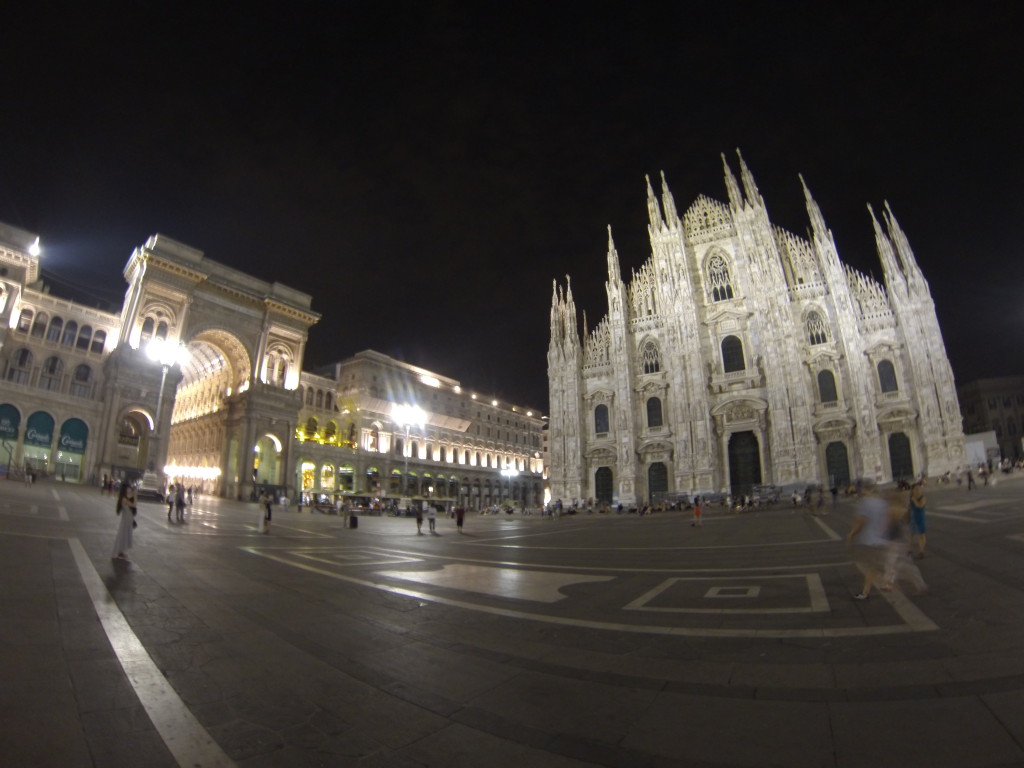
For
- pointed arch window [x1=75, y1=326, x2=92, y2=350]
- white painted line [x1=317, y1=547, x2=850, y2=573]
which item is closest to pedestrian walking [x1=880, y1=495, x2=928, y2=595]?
white painted line [x1=317, y1=547, x2=850, y2=573]

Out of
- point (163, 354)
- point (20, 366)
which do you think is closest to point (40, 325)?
point (20, 366)

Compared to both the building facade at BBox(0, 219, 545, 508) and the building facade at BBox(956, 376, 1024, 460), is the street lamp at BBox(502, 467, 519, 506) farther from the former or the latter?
the building facade at BBox(956, 376, 1024, 460)

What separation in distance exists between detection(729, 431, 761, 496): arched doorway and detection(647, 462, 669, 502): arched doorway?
477 centimetres

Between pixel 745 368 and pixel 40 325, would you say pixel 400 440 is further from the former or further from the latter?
pixel 745 368

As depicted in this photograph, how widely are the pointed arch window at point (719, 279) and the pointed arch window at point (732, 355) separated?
3919 mm

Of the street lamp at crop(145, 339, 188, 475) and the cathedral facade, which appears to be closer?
the cathedral facade

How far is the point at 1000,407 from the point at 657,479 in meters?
52.2

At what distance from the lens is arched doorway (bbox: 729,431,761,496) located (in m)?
36.6

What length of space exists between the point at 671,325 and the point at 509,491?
4455 centimetres

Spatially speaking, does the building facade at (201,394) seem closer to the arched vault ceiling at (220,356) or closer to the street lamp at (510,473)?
the arched vault ceiling at (220,356)

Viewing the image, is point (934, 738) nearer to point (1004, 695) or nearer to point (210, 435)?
point (1004, 695)

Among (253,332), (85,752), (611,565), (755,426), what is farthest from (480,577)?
(253,332)

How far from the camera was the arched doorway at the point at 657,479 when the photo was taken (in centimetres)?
3872

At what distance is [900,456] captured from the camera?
32531 mm
